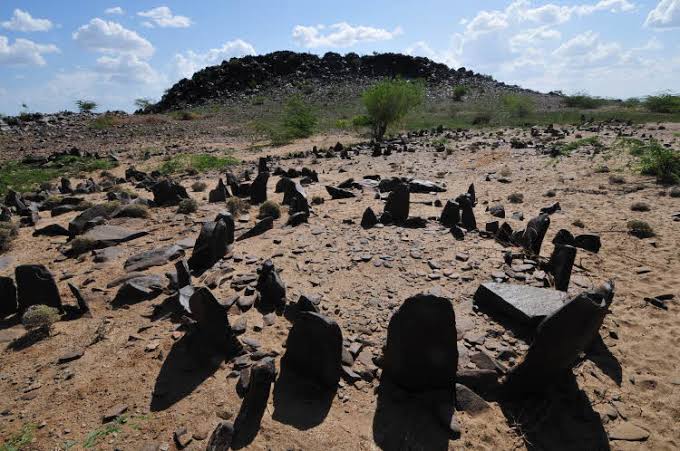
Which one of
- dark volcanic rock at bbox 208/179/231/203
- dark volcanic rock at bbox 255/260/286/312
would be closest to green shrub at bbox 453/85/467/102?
dark volcanic rock at bbox 208/179/231/203

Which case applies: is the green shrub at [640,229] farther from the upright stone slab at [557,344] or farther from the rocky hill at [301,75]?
the rocky hill at [301,75]

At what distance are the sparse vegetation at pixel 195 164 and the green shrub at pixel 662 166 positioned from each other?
12.9m

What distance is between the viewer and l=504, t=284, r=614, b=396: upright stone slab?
3.52 m

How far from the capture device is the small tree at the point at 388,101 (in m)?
21.0

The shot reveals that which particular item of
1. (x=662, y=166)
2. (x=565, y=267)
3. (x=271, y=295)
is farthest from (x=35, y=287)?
(x=662, y=166)

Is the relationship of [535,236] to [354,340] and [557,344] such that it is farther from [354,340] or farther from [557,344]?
[354,340]

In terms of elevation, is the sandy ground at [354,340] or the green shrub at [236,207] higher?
the green shrub at [236,207]

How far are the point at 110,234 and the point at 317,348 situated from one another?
18.3ft

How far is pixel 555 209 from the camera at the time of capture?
8.92 m

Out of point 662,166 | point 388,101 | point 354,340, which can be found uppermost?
point 388,101

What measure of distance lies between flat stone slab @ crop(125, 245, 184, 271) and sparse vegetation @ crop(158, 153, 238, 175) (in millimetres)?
7954

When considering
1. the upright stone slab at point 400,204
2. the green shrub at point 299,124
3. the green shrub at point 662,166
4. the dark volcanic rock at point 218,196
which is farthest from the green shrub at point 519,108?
the dark volcanic rock at point 218,196

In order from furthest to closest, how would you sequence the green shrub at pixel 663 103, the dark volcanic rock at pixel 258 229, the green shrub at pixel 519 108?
the green shrub at pixel 519 108 → the green shrub at pixel 663 103 → the dark volcanic rock at pixel 258 229

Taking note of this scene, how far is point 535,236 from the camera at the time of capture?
21.7 feet
